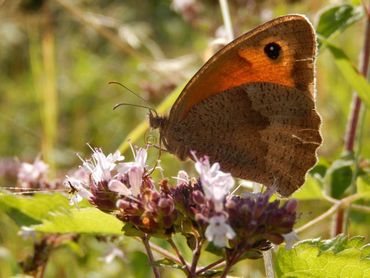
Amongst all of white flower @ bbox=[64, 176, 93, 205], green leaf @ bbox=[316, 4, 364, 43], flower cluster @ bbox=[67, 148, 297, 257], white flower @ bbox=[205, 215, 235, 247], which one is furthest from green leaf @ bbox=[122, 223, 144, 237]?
green leaf @ bbox=[316, 4, 364, 43]

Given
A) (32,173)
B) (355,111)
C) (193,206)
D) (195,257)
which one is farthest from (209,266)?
(355,111)

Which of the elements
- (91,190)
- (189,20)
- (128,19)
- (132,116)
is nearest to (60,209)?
(91,190)

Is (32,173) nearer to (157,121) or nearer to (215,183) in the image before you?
(157,121)

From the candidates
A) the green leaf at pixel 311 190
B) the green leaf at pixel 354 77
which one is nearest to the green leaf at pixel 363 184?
the green leaf at pixel 311 190

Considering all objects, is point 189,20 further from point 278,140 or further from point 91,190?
point 91,190

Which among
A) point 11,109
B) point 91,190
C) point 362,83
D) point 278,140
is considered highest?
point 11,109

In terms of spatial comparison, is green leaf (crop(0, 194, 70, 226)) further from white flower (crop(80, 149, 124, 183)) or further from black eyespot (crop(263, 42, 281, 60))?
black eyespot (crop(263, 42, 281, 60))
